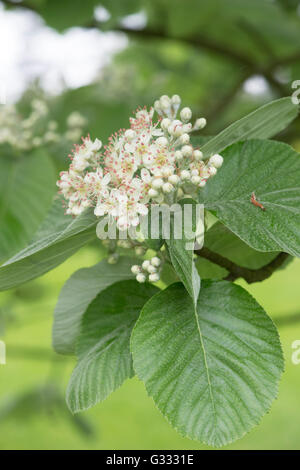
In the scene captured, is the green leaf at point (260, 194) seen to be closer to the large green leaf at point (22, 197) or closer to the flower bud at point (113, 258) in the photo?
the flower bud at point (113, 258)

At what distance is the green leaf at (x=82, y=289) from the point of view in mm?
982

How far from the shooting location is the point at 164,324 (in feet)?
2.56

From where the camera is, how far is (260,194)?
0.83 meters

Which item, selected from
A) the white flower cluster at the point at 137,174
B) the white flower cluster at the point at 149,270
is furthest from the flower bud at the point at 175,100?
the white flower cluster at the point at 149,270

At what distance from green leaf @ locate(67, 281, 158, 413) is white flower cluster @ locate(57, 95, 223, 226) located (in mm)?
158

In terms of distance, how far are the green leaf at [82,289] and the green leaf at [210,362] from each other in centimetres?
19

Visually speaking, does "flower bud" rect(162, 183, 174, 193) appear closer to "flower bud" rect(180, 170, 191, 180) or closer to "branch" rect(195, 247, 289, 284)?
"flower bud" rect(180, 170, 191, 180)

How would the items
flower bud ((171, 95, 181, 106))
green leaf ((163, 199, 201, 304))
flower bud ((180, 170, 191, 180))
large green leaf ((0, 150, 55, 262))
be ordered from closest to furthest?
green leaf ((163, 199, 201, 304)), flower bud ((180, 170, 191, 180)), flower bud ((171, 95, 181, 106)), large green leaf ((0, 150, 55, 262))

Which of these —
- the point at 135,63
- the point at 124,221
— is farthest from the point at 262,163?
the point at 135,63

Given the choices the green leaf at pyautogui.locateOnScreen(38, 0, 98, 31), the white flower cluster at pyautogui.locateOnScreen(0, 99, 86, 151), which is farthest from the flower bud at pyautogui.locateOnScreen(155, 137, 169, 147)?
the green leaf at pyautogui.locateOnScreen(38, 0, 98, 31)

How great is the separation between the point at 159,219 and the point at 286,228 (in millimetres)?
181

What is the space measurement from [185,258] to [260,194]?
0.64 ft

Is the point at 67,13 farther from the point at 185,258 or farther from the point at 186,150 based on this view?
the point at 185,258

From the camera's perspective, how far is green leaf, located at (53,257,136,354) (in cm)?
98
